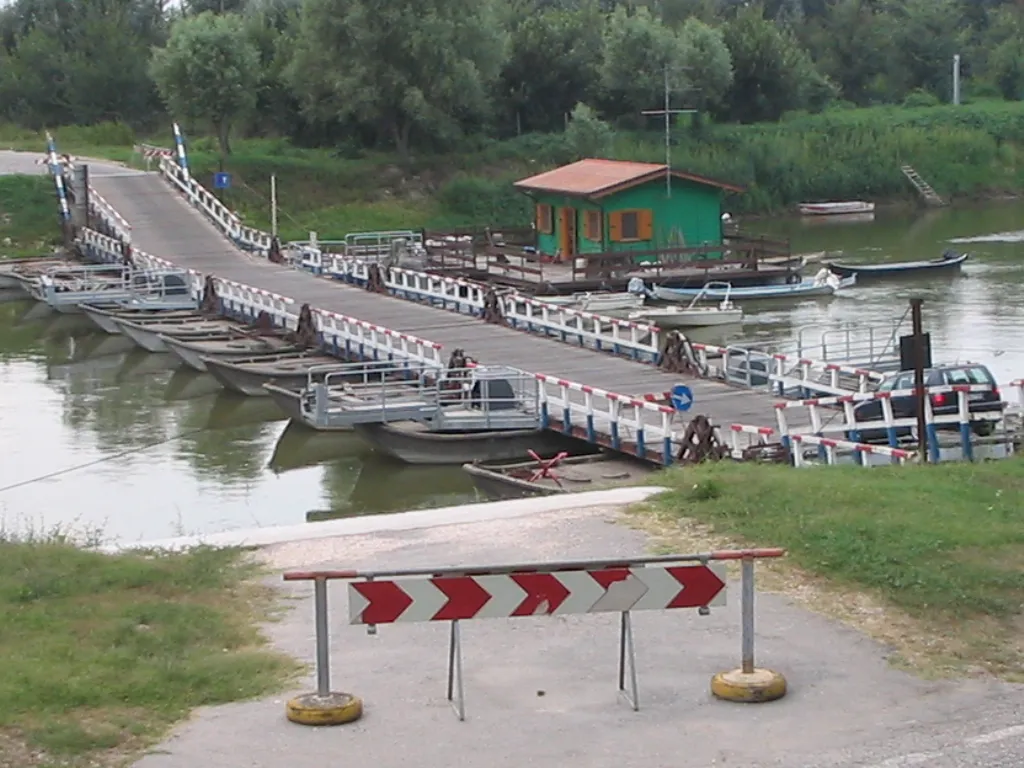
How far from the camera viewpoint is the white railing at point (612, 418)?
81.0 feet

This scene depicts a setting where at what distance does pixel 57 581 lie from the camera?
12.8m

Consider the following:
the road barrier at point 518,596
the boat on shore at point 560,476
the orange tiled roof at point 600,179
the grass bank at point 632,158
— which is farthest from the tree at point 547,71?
the road barrier at point 518,596

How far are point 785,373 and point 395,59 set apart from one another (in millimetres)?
42930

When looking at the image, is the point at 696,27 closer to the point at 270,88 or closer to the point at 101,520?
the point at 270,88

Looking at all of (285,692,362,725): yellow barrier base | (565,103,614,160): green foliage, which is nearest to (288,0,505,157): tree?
(565,103,614,160): green foliage

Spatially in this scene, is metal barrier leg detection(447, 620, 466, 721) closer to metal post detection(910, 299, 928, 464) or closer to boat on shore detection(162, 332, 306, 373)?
metal post detection(910, 299, 928, 464)

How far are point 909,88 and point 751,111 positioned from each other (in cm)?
1839

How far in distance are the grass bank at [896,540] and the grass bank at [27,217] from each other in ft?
157

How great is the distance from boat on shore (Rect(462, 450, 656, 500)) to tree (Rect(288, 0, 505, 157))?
45.5 m

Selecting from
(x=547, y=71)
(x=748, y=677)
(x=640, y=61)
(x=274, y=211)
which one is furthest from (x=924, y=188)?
(x=748, y=677)

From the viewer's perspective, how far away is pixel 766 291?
5062 centimetres

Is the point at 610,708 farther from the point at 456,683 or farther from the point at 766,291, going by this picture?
the point at 766,291

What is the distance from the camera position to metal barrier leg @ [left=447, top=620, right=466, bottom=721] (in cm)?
1030

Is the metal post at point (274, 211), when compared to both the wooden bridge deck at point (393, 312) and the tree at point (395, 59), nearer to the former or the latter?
the wooden bridge deck at point (393, 312)
